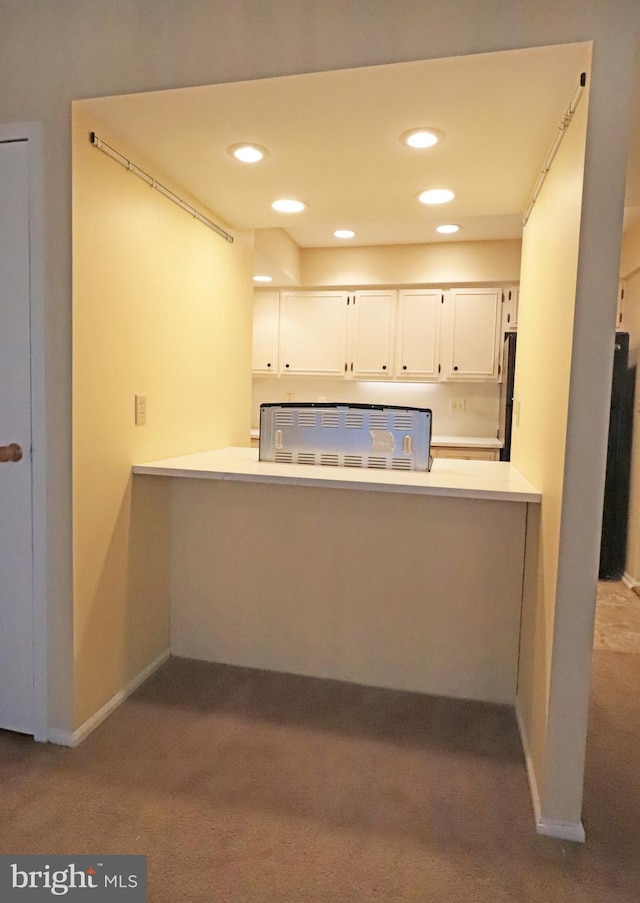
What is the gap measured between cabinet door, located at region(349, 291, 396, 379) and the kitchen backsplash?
305 millimetres

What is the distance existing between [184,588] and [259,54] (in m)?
2.07

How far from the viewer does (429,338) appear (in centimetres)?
479

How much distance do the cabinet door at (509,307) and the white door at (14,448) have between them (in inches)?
146

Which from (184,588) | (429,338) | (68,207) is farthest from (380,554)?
(429,338)

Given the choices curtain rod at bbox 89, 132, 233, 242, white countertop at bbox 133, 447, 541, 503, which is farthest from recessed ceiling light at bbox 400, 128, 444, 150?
white countertop at bbox 133, 447, 541, 503

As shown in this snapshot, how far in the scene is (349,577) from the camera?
2441 millimetres

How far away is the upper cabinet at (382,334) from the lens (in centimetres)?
470

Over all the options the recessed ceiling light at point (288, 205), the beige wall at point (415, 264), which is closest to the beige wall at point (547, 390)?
the recessed ceiling light at point (288, 205)

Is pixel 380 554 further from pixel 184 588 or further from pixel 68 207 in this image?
pixel 68 207

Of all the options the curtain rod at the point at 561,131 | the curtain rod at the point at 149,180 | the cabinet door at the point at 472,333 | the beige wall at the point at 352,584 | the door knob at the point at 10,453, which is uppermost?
the curtain rod at the point at 561,131

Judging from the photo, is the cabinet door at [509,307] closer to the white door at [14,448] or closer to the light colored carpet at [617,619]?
the light colored carpet at [617,619]

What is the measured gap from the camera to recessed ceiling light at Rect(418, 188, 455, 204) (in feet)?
7.65

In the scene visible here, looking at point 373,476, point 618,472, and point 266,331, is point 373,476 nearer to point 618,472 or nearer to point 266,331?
point 618,472

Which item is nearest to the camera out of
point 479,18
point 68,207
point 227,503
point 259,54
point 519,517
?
point 479,18
